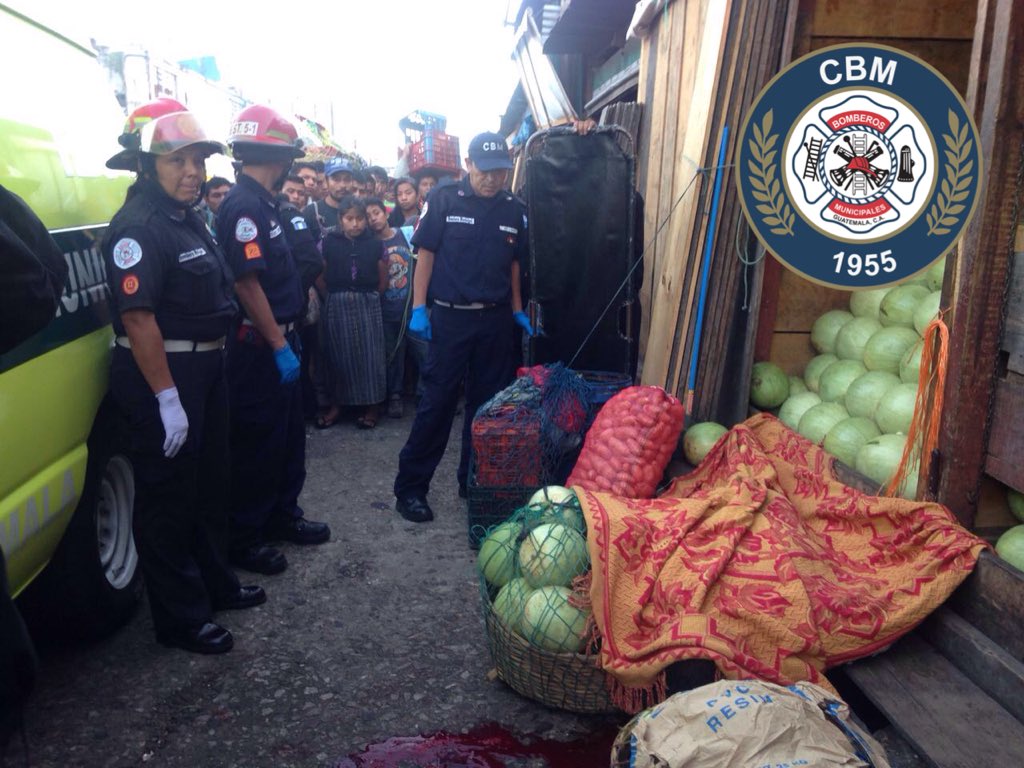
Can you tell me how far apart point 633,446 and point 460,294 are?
1.52 meters

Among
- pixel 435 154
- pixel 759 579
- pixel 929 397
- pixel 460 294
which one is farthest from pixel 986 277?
pixel 435 154

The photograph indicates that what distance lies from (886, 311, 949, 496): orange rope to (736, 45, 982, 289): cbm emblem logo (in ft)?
2.75

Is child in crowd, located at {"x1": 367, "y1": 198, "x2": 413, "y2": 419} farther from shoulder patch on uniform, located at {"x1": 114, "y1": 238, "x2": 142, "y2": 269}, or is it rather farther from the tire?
shoulder patch on uniform, located at {"x1": 114, "y1": 238, "x2": 142, "y2": 269}

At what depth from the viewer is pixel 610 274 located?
5.32m

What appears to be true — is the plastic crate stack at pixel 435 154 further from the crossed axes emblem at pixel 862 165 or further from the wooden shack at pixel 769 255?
the crossed axes emblem at pixel 862 165

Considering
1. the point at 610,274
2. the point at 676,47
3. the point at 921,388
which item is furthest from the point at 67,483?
the point at 676,47

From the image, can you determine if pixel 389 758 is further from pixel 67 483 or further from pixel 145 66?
pixel 145 66

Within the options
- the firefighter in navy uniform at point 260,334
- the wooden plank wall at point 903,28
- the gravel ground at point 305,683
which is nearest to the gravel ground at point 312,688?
the gravel ground at point 305,683

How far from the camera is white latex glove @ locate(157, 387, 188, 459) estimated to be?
304cm

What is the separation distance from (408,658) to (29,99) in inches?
102

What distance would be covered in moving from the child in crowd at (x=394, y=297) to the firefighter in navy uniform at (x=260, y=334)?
9.46 feet

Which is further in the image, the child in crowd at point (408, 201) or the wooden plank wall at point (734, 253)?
the child in crowd at point (408, 201)

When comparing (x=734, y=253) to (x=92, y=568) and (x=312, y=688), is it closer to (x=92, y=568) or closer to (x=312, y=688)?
(x=312, y=688)

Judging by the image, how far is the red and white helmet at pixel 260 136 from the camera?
3871 millimetres
